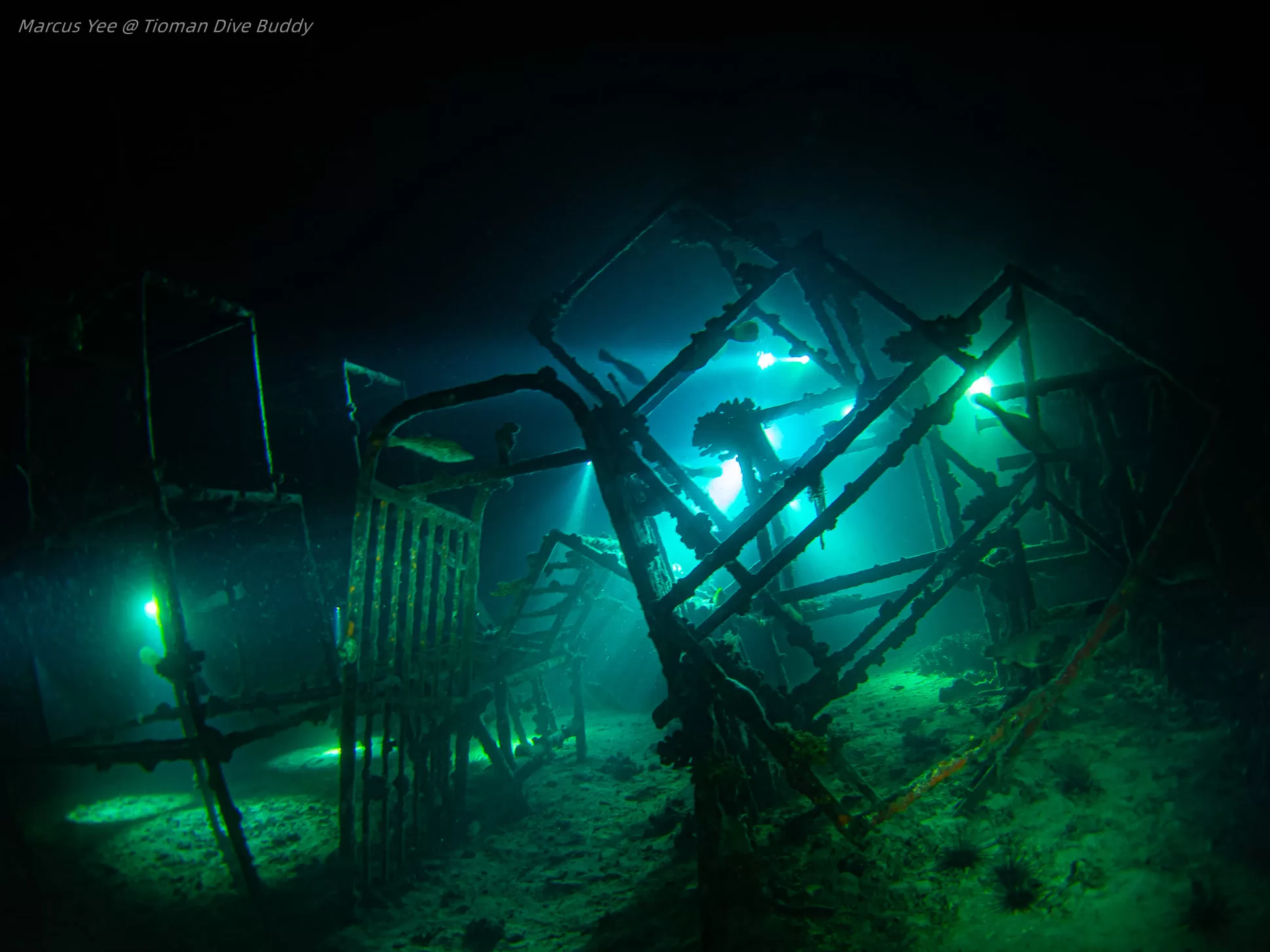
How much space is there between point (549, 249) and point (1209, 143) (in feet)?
22.1

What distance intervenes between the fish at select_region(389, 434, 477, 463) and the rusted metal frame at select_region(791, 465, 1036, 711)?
137 inches

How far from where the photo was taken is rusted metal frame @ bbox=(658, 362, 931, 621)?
3244mm

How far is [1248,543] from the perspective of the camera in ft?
11.9

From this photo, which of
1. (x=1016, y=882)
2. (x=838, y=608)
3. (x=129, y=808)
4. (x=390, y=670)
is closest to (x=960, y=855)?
(x=1016, y=882)

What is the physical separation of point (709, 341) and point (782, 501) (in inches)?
47.3

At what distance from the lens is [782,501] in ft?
10.7

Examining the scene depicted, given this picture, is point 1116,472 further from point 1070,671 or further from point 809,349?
point 809,349

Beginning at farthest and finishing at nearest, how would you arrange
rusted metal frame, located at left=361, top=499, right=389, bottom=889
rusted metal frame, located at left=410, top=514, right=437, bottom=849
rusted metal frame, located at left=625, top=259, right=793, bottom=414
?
rusted metal frame, located at left=410, top=514, right=437, bottom=849 < rusted metal frame, located at left=361, top=499, right=389, bottom=889 < rusted metal frame, located at left=625, top=259, right=793, bottom=414

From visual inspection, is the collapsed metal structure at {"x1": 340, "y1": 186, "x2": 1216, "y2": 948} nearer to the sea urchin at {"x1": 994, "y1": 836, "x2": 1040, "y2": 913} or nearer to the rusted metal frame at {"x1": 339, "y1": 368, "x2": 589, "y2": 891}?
the rusted metal frame at {"x1": 339, "y1": 368, "x2": 589, "y2": 891}

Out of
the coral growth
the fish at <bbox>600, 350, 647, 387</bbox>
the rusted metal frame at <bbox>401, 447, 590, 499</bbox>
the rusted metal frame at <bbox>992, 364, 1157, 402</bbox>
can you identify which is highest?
the fish at <bbox>600, 350, 647, 387</bbox>

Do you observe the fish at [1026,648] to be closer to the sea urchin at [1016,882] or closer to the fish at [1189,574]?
the fish at [1189,574]

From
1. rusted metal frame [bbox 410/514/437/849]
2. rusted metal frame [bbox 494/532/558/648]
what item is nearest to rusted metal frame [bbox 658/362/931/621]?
rusted metal frame [bbox 410/514/437/849]

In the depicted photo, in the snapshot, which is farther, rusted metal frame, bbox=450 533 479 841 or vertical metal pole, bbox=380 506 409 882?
rusted metal frame, bbox=450 533 479 841

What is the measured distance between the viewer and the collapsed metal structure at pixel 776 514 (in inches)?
128
